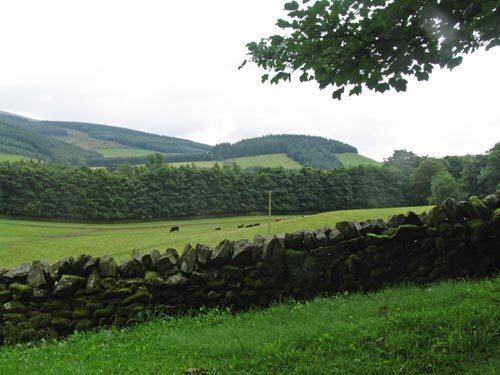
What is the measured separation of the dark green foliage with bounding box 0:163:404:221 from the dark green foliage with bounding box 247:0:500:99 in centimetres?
8682

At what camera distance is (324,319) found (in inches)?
302

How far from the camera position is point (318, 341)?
652 centimetres

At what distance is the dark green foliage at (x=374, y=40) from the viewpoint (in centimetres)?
663

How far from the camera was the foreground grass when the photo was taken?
5.78 meters

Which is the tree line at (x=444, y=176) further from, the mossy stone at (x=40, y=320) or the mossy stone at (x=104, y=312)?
the mossy stone at (x=40, y=320)

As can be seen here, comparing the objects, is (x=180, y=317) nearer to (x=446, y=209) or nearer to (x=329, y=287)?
(x=329, y=287)

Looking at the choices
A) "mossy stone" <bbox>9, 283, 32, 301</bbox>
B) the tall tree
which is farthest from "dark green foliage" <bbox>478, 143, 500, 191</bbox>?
"mossy stone" <bbox>9, 283, 32, 301</bbox>

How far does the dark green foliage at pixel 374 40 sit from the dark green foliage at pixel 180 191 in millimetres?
86822

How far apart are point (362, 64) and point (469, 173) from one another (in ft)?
306

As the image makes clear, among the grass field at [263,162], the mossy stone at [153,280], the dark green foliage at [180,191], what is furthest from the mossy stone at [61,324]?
the grass field at [263,162]

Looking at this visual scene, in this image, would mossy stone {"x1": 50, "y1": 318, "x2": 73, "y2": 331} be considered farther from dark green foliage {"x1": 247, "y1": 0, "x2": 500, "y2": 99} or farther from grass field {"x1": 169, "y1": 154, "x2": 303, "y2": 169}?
grass field {"x1": 169, "y1": 154, "x2": 303, "y2": 169}

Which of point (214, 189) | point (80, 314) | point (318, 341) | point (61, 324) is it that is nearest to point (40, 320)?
point (61, 324)

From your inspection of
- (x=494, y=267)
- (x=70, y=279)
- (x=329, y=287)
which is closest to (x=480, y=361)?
(x=329, y=287)

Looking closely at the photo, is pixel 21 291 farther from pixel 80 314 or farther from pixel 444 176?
pixel 444 176
